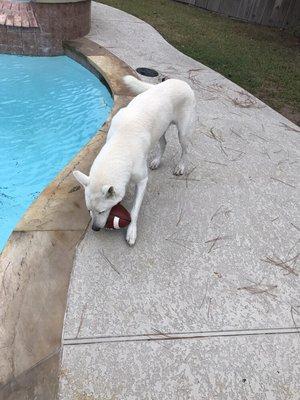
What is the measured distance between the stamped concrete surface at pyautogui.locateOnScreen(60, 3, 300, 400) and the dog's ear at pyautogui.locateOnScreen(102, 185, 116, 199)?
2.64ft

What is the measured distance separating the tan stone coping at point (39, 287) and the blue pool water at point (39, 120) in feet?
3.35

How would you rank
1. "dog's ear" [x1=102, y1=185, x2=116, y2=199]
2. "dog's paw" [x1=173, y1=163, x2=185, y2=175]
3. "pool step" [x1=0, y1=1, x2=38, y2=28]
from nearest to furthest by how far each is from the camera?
1. "dog's ear" [x1=102, y1=185, x2=116, y2=199]
2. "dog's paw" [x1=173, y1=163, x2=185, y2=175]
3. "pool step" [x1=0, y1=1, x2=38, y2=28]

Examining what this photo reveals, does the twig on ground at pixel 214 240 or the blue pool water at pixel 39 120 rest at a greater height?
the twig on ground at pixel 214 240

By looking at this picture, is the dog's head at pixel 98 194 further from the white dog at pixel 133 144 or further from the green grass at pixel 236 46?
the green grass at pixel 236 46

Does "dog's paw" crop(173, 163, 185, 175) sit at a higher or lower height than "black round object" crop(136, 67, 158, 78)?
higher

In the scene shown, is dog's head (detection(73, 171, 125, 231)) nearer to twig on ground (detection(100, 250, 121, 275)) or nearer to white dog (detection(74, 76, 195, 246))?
white dog (detection(74, 76, 195, 246))

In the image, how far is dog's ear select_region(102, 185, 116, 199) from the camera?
3.25 meters

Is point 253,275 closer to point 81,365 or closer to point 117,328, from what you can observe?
point 117,328

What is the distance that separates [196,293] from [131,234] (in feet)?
3.06

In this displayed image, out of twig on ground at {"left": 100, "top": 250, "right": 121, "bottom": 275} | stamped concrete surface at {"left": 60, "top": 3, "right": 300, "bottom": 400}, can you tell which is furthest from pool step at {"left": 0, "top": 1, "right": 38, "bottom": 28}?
twig on ground at {"left": 100, "top": 250, "right": 121, "bottom": 275}

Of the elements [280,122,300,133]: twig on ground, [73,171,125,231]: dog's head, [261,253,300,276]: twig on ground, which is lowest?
[280,122,300,133]: twig on ground

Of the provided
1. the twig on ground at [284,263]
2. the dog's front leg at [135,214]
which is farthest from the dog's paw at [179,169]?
the twig on ground at [284,263]

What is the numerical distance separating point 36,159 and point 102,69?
2.93 m

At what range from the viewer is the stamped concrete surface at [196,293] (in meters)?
3.05
